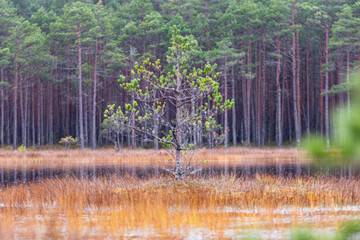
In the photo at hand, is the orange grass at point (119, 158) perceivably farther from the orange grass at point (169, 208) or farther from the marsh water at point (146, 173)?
the orange grass at point (169, 208)

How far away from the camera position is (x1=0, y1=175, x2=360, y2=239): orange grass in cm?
934

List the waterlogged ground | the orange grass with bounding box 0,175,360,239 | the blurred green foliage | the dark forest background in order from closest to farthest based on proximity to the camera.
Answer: the blurred green foliage, the waterlogged ground, the orange grass with bounding box 0,175,360,239, the dark forest background

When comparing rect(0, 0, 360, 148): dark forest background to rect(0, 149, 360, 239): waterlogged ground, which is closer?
rect(0, 149, 360, 239): waterlogged ground

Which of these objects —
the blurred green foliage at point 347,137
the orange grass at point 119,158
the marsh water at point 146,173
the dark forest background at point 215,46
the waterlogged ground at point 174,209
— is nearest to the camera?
the blurred green foliage at point 347,137

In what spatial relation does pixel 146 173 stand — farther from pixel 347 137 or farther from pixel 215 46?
pixel 215 46

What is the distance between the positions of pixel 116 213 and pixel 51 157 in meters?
25.4

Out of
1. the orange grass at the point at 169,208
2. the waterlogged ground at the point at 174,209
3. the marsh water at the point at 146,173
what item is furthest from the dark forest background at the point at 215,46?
the waterlogged ground at the point at 174,209

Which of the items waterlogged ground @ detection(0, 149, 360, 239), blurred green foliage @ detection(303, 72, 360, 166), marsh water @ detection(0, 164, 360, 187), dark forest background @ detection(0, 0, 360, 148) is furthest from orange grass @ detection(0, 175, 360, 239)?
dark forest background @ detection(0, 0, 360, 148)

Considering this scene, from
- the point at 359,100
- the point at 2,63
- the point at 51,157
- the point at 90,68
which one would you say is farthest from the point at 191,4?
the point at 359,100

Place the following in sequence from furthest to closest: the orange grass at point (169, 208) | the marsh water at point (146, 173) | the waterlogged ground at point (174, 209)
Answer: the marsh water at point (146, 173) < the orange grass at point (169, 208) < the waterlogged ground at point (174, 209)

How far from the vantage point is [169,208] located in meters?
11.4

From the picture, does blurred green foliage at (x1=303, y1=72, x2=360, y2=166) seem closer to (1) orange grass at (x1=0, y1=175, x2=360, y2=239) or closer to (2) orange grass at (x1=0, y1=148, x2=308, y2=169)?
(1) orange grass at (x1=0, y1=175, x2=360, y2=239)

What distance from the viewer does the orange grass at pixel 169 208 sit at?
9.34 m

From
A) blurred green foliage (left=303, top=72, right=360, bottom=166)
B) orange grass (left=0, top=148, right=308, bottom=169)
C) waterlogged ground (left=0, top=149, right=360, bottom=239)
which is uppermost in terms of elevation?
blurred green foliage (left=303, top=72, right=360, bottom=166)
